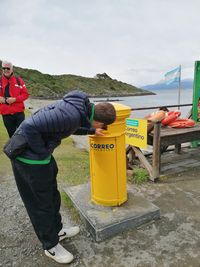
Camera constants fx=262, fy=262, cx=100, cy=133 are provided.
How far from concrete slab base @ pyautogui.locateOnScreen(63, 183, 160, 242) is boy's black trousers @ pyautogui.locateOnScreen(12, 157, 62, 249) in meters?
0.58

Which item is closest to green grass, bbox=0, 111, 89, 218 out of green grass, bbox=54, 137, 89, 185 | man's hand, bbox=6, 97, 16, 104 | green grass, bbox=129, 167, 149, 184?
green grass, bbox=54, 137, 89, 185

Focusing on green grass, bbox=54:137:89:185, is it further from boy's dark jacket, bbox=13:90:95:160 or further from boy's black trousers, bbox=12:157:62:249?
boy's dark jacket, bbox=13:90:95:160

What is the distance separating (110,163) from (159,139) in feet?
5.59

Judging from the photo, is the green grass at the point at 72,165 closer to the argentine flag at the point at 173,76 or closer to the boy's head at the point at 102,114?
the boy's head at the point at 102,114

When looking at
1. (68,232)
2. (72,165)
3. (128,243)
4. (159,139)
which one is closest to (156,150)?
(159,139)

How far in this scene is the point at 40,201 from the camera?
105 inches

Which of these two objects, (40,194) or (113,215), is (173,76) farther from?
(40,194)

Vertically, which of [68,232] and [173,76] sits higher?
[173,76]

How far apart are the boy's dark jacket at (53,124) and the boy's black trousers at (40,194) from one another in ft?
0.45

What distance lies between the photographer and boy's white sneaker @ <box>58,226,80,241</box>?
3.17 metres

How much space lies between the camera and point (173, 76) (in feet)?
31.4

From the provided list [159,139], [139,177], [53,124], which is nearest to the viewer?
[53,124]

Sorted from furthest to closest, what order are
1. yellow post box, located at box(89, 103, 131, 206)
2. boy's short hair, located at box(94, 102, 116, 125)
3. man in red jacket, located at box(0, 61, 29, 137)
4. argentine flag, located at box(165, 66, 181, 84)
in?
argentine flag, located at box(165, 66, 181, 84), man in red jacket, located at box(0, 61, 29, 137), yellow post box, located at box(89, 103, 131, 206), boy's short hair, located at box(94, 102, 116, 125)

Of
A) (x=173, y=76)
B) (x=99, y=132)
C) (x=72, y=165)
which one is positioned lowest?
(x=72, y=165)
